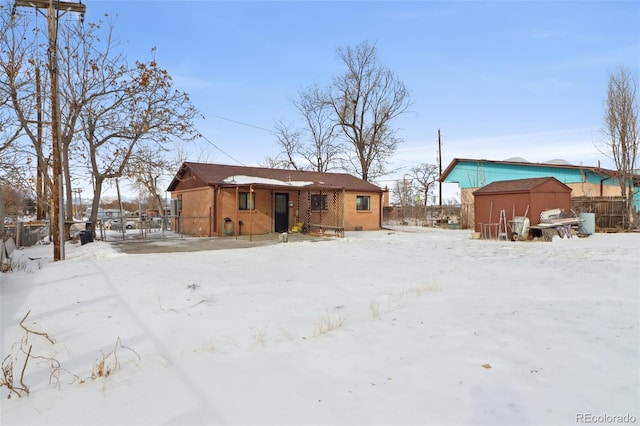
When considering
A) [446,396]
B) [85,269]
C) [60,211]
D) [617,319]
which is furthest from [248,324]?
[60,211]

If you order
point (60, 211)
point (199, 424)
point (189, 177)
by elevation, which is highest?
point (189, 177)

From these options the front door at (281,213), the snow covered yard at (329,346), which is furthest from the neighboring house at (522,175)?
the snow covered yard at (329,346)

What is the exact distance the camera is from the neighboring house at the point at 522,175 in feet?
81.8

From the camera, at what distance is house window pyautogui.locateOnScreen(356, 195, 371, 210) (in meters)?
23.1

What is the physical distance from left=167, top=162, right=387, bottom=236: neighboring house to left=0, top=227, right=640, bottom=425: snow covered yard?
914cm

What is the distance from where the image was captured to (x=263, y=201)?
19.1m

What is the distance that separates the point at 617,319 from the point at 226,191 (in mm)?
15544

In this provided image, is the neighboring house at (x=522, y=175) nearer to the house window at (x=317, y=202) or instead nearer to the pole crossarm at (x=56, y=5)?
the house window at (x=317, y=202)

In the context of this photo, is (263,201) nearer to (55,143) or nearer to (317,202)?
Answer: (317,202)

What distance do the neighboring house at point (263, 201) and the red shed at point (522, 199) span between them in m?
6.55

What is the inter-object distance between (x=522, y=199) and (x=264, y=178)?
1232cm

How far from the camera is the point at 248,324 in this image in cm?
529

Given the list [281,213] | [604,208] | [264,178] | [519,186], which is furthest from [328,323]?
[604,208]

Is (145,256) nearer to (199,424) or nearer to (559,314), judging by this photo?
(199,424)
